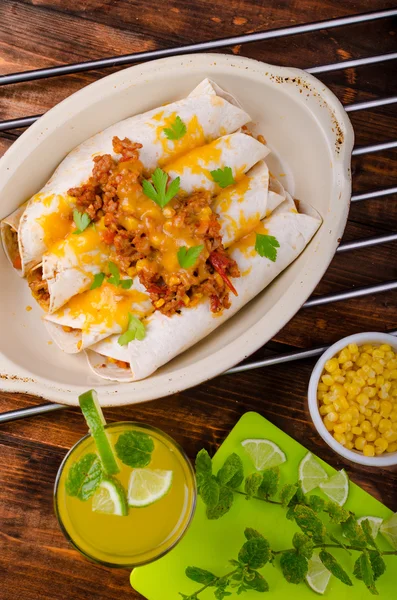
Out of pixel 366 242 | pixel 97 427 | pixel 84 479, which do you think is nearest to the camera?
pixel 97 427

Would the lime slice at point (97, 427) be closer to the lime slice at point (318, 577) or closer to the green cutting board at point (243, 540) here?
the green cutting board at point (243, 540)

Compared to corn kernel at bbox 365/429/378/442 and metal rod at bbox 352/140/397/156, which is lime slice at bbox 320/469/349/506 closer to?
corn kernel at bbox 365/429/378/442

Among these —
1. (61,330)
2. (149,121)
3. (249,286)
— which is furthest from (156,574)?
(149,121)

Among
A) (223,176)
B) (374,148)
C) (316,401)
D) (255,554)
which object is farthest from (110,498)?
(374,148)

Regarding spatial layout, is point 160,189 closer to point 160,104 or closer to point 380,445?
point 160,104

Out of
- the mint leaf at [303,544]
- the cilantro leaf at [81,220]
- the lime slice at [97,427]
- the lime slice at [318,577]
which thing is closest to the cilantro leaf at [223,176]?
the cilantro leaf at [81,220]
